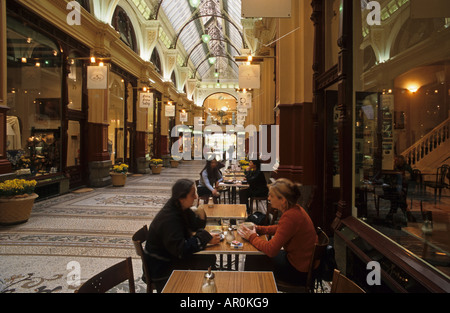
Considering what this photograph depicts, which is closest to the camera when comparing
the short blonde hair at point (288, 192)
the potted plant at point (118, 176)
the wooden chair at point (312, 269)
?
the wooden chair at point (312, 269)

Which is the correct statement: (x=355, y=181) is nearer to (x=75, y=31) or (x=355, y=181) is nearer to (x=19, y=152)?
(x=19, y=152)

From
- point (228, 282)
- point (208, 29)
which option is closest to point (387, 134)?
point (228, 282)

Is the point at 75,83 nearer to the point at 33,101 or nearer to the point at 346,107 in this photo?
the point at 33,101

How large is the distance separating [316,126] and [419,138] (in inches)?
148

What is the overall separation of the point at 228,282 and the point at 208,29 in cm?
2638

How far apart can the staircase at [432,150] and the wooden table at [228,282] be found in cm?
580

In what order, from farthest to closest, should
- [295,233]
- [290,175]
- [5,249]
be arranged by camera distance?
[290,175]
[5,249]
[295,233]

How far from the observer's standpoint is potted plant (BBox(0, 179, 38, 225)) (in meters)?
5.29

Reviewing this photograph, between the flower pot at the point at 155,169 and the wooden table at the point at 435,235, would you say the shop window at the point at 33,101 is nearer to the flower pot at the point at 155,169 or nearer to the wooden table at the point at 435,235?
the flower pot at the point at 155,169

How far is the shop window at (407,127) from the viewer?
3896 millimetres

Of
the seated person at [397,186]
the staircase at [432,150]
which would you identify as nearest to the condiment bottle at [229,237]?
the seated person at [397,186]

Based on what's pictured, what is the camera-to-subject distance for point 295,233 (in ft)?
7.73
